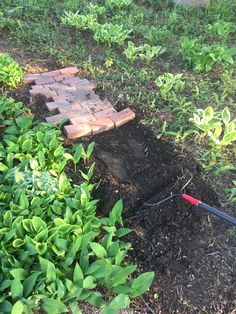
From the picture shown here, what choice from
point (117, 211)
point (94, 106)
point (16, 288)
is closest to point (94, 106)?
point (94, 106)

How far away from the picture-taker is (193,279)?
89.5 inches

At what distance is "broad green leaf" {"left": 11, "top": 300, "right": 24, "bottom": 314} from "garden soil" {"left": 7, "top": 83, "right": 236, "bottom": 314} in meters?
0.67

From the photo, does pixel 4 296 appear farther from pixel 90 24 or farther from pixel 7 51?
pixel 90 24

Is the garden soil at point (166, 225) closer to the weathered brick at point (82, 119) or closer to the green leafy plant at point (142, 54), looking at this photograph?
the weathered brick at point (82, 119)

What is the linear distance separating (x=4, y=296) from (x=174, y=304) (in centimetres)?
98

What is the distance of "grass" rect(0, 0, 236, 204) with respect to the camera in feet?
11.3

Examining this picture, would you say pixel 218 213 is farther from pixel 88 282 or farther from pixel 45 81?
pixel 45 81

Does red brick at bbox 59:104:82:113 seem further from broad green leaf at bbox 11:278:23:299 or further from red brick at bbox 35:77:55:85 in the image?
broad green leaf at bbox 11:278:23:299

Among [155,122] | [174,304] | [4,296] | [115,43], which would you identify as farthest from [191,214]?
[115,43]

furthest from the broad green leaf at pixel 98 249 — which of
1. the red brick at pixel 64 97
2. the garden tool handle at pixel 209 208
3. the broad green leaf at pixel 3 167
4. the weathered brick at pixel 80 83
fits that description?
the weathered brick at pixel 80 83

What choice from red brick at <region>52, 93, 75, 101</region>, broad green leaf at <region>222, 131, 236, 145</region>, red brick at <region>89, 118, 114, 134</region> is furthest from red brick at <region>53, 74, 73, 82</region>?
broad green leaf at <region>222, 131, 236, 145</region>

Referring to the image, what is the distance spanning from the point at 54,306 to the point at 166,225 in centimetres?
98

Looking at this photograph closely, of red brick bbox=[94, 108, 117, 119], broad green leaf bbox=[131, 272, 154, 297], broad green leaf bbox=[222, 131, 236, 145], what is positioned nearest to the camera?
broad green leaf bbox=[131, 272, 154, 297]

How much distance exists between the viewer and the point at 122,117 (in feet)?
10.9
